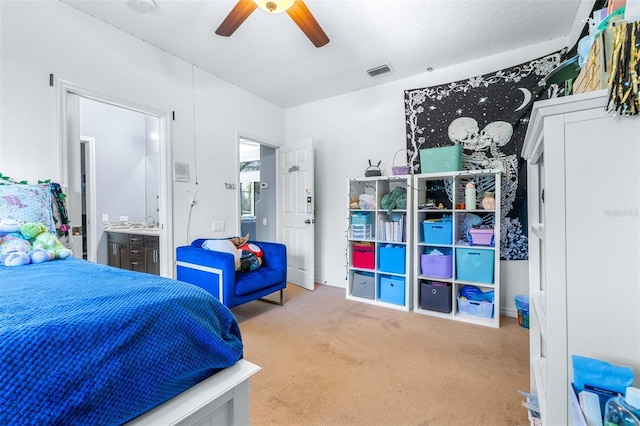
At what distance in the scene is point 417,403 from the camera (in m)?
1.60

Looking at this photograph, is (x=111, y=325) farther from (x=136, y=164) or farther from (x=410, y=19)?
(x=136, y=164)

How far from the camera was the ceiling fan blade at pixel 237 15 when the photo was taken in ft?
5.93

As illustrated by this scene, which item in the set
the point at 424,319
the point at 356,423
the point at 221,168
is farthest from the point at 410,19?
the point at 356,423

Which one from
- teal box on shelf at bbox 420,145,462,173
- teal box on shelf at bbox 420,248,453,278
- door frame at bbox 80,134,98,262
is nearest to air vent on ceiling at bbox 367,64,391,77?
teal box on shelf at bbox 420,145,462,173

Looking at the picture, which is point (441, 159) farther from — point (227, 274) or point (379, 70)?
point (227, 274)

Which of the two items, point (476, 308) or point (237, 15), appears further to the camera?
point (476, 308)

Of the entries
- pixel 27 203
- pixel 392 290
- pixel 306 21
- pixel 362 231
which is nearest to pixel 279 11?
pixel 306 21

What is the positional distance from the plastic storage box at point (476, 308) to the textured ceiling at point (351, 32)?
7.90 feet

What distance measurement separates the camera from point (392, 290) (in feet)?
10.3

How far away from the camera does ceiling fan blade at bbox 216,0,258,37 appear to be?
5.93 ft

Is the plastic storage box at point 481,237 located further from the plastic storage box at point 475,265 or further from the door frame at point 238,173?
the door frame at point 238,173

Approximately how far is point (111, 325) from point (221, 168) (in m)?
2.80

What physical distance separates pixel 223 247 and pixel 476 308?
2.55 metres

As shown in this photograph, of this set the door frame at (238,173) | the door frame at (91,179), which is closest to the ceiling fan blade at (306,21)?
the door frame at (238,173)
